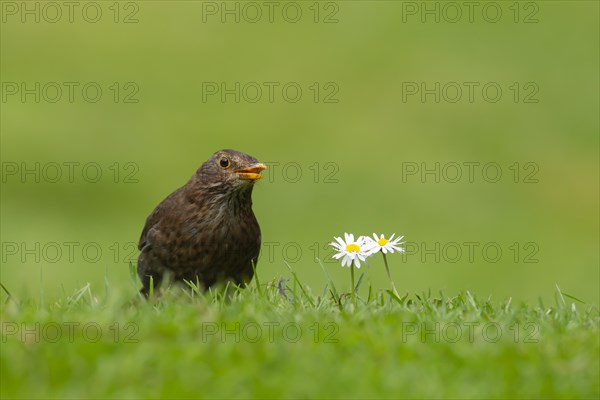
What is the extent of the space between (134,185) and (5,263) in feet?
14.5

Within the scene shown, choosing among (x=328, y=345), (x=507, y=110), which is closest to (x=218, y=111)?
(x=507, y=110)

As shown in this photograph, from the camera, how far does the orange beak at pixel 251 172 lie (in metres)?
7.77

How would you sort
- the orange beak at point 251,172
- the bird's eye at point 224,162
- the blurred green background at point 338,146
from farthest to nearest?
the blurred green background at point 338,146 < the bird's eye at point 224,162 < the orange beak at point 251,172

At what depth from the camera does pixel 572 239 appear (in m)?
19.1

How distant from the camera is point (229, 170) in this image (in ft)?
25.9

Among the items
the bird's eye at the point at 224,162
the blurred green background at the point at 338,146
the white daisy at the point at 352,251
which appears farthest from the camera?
the blurred green background at the point at 338,146

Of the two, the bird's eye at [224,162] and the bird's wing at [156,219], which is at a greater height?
the bird's eye at [224,162]

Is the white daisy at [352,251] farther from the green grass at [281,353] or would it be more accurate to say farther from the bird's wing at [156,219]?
the bird's wing at [156,219]

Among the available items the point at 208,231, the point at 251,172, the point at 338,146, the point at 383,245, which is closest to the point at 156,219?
the point at 208,231

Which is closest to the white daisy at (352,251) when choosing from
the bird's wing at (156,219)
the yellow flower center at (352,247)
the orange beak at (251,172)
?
the yellow flower center at (352,247)

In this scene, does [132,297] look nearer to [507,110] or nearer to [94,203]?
[94,203]

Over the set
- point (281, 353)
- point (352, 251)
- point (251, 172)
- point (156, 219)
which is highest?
point (251, 172)

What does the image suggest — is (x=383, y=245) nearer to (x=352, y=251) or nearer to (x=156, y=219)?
(x=352, y=251)

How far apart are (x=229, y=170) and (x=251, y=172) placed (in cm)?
16
